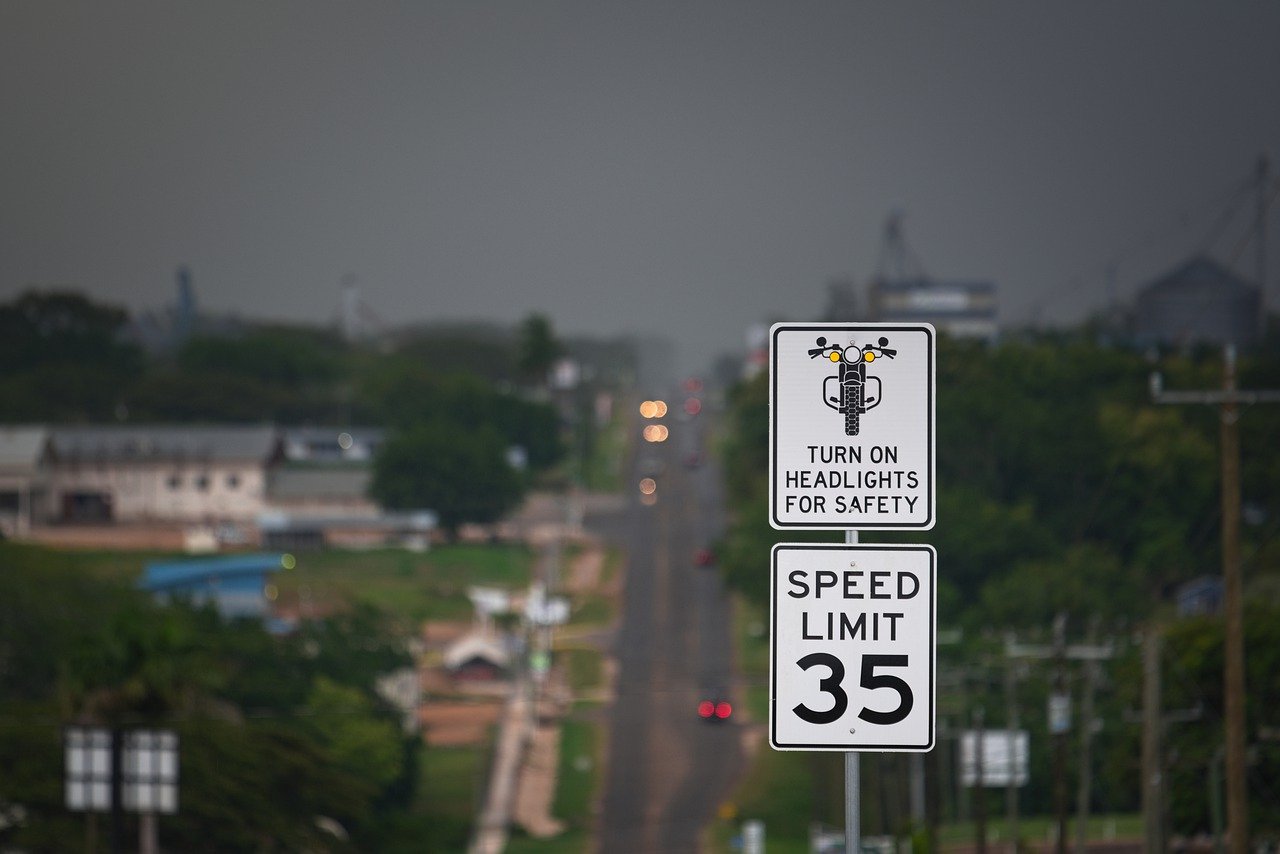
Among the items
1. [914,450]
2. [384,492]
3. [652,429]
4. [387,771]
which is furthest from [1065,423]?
[914,450]

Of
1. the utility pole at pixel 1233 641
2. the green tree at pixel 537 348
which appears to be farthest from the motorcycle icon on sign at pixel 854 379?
the green tree at pixel 537 348

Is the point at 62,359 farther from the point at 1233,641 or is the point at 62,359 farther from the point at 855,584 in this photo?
the point at 855,584

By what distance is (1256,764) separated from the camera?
41.8 m

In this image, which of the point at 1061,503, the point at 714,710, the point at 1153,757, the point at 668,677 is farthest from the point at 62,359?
the point at 1153,757

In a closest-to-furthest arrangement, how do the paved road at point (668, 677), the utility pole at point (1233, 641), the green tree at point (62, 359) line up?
the utility pole at point (1233, 641), the paved road at point (668, 677), the green tree at point (62, 359)

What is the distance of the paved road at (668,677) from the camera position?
5756cm

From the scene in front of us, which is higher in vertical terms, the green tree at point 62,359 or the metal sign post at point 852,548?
the green tree at point 62,359

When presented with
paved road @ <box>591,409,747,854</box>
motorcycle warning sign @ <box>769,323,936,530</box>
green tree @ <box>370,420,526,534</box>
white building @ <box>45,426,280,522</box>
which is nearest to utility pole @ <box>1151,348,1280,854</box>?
motorcycle warning sign @ <box>769,323,936,530</box>

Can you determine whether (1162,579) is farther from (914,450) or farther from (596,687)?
(914,450)

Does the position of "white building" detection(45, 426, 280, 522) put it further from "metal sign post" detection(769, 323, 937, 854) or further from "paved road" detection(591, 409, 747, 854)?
"metal sign post" detection(769, 323, 937, 854)

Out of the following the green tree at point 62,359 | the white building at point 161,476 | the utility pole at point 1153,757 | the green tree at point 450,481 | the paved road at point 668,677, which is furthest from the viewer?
the green tree at point 62,359

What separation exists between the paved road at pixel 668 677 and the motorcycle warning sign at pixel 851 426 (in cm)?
4518

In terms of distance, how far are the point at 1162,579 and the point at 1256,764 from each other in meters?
51.1

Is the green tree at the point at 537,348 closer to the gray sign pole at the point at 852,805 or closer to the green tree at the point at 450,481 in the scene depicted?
the green tree at the point at 450,481
